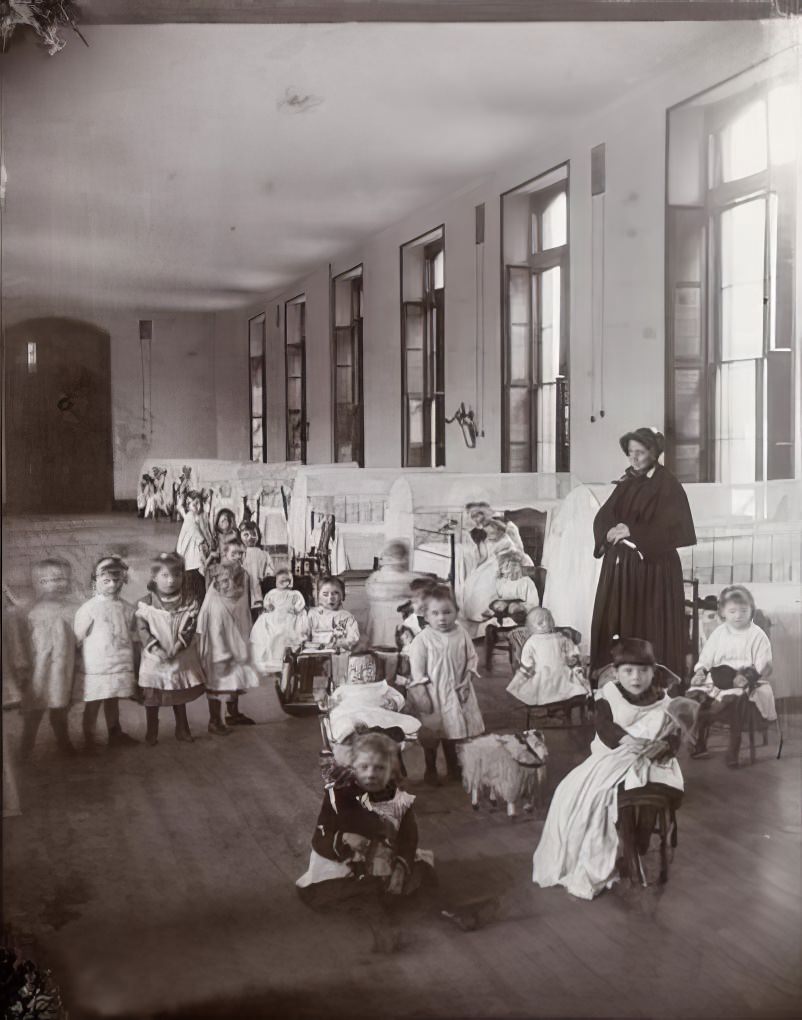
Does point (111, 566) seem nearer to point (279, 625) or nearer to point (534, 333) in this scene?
point (279, 625)

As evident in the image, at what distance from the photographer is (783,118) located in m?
2.46

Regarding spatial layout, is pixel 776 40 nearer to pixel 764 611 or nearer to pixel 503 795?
pixel 764 611

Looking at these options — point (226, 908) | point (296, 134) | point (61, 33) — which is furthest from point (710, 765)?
point (61, 33)

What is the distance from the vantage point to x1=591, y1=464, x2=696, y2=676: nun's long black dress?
2.50 m

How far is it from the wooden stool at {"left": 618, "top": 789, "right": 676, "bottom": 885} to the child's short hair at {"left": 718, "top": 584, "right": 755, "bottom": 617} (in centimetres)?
50

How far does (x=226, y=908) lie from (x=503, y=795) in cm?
70

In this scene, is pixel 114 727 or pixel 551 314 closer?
pixel 114 727

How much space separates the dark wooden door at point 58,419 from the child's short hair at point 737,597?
152 cm

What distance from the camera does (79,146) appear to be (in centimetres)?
230

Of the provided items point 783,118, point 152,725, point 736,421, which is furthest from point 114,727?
point 783,118

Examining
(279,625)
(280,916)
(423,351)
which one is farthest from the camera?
(423,351)

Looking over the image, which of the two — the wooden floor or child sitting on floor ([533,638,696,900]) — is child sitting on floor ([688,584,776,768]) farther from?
the wooden floor

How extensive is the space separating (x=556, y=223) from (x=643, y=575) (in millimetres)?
903

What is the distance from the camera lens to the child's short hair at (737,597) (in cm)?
254
